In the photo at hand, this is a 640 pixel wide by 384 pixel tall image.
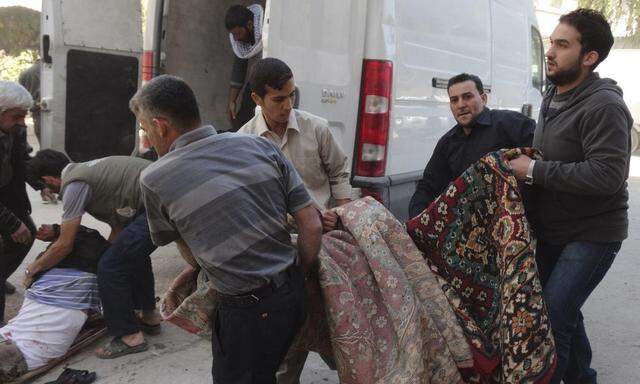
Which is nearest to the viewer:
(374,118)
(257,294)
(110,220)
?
(257,294)

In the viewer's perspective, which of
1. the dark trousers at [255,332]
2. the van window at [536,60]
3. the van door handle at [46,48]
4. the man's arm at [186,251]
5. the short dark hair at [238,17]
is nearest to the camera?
the dark trousers at [255,332]

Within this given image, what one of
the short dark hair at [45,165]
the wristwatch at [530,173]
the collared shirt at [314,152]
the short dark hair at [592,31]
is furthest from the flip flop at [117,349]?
the short dark hair at [592,31]

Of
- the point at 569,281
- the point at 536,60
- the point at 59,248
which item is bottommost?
the point at 59,248

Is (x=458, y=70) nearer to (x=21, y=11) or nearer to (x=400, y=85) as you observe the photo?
(x=400, y=85)

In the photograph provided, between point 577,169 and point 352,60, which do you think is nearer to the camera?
point 577,169

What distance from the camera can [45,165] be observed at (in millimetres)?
3408

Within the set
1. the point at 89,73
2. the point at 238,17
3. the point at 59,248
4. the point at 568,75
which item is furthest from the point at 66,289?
the point at 568,75

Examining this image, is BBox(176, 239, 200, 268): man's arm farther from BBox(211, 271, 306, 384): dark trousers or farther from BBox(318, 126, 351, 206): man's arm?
BBox(318, 126, 351, 206): man's arm

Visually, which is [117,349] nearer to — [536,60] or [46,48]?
[46,48]

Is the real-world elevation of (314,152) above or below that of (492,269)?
above

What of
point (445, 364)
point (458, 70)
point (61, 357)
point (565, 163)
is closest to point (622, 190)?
point (565, 163)

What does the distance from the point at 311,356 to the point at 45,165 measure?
6.01 feet

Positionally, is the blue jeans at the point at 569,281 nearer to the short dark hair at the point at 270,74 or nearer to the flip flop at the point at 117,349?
the short dark hair at the point at 270,74

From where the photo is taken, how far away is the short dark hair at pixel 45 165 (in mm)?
3410
